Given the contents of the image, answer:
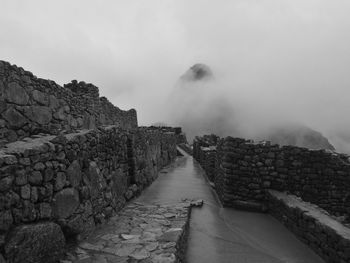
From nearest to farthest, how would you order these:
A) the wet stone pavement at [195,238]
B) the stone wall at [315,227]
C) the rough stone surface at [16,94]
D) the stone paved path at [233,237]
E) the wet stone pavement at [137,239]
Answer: the wet stone pavement at [137,239], the wet stone pavement at [195,238], the stone wall at [315,227], the stone paved path at [233,237], the rough stone surface at [16,94]

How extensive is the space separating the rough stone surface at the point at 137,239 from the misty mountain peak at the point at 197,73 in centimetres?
11431

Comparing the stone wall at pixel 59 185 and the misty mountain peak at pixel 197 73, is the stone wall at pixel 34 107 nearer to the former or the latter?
the stone wall at pixel 59 185

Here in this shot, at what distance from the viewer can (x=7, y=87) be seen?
8102mm

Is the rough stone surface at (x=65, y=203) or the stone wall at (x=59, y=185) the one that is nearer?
the stone wall at (x=59, y=185)

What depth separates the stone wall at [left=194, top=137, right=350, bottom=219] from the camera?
1045cm

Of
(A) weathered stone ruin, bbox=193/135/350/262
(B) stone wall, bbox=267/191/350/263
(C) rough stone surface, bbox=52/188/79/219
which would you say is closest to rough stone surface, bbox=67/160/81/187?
(C) rough stone surface, bbox=52/188/79/219

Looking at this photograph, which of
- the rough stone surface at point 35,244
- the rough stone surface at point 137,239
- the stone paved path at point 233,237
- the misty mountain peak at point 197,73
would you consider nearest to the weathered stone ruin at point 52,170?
the rough stone surface at point 35,244

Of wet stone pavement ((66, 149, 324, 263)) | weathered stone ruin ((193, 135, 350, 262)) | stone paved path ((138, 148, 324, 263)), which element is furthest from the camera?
weathered stone ruin ((193, 135, 350, 262))

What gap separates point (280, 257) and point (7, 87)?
7.20 m

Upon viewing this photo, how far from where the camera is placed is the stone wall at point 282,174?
10.5m

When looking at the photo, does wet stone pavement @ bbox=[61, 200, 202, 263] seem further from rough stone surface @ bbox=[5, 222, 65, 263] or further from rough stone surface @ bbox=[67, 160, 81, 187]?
rough stone surface @ bbox=[67, 160, 81, 187]

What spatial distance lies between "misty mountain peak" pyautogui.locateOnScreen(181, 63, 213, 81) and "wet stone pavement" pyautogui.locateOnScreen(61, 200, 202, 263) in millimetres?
114253

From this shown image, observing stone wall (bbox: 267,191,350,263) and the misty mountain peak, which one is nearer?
stone wall (bbox: 267,191,350,263)

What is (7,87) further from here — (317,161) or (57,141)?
(317,161)
